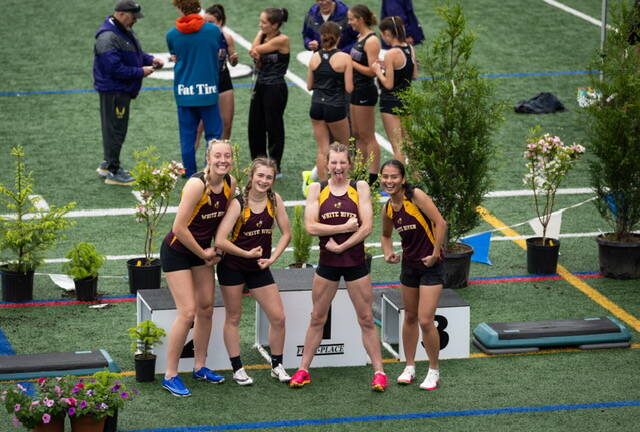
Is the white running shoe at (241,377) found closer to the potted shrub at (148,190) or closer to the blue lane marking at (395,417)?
the blue lane marking at (395,417)

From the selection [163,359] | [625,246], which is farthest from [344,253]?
[625,246]

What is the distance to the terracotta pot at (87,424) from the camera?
816 centimetres

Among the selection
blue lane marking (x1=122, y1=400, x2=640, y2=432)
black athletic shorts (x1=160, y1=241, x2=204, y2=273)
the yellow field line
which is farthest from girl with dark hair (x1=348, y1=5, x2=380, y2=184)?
blue lane marking (x1=122, y1=400, x2=640, y2=432)

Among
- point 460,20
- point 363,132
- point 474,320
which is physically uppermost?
point 460,20

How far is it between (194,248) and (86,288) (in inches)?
111

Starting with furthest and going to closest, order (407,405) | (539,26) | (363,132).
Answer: (539,26), (363,132), (407,405)

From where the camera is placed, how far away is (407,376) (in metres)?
9.48

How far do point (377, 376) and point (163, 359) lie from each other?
5.95 feet

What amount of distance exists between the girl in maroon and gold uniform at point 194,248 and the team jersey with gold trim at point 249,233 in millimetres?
150

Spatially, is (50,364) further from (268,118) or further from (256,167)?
(268,118)

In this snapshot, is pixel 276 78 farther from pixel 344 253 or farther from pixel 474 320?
pixel 344 253

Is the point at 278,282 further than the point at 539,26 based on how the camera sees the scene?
No

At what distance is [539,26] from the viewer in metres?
23.7

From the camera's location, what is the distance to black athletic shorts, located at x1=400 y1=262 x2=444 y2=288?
30.2ft
